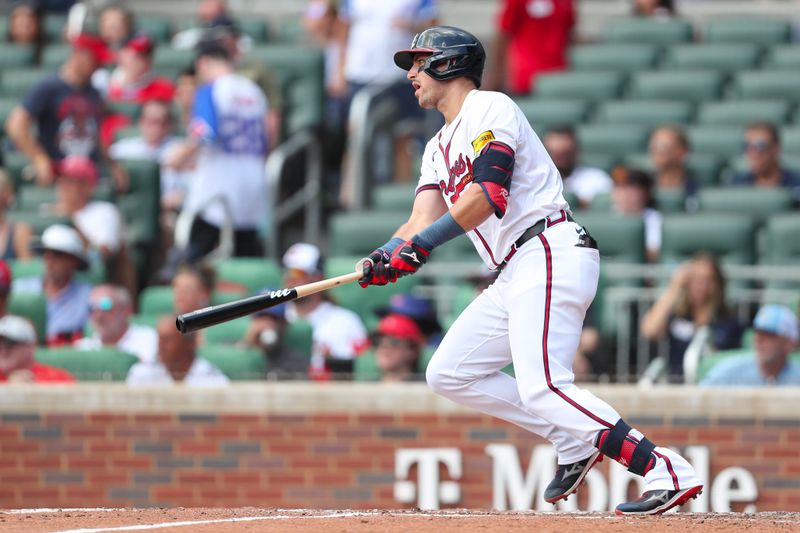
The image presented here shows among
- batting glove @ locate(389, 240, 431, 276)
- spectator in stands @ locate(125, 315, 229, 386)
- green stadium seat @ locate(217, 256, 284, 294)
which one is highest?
green stadium seat @ locate(217, 256, 284, 294)

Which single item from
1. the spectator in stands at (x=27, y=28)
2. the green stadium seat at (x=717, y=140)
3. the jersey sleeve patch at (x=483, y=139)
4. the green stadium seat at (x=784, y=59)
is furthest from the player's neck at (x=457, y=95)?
the spectator in stands at (x=27, y=28)

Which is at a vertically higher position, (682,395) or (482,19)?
(482,19)

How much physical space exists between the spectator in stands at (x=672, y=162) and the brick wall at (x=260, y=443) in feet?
8.35

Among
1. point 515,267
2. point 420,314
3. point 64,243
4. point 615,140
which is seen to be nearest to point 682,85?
point 615,140

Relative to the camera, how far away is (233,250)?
10695 mm

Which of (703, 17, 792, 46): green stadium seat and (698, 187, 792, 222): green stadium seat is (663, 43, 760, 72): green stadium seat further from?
(698, 187, 792, 222): green stadium seat

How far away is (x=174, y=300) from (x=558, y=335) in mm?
3797

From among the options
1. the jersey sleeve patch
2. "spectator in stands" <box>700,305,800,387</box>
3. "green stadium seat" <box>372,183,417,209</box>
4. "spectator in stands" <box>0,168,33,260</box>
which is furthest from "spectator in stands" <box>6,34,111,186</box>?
the jersey sleeve patch

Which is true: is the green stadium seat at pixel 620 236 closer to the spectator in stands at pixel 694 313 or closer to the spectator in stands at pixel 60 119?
the spectator in stands at pixel 694 313

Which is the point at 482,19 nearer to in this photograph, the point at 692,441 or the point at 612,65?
the point at 612,65

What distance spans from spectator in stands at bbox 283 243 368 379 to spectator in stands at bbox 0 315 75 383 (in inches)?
53.1

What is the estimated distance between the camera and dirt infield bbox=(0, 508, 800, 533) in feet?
18.2

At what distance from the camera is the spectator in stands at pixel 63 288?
30.2ft

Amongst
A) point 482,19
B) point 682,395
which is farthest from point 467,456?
point 482,19
